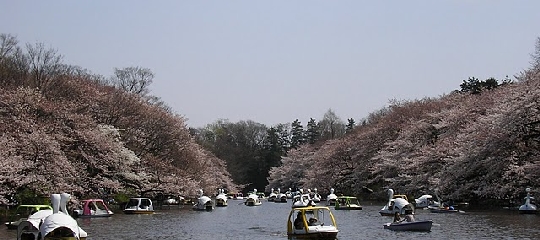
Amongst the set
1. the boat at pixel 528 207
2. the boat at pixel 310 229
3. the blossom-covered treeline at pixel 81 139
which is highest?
the blossom-covered treeline at pixel 81 139

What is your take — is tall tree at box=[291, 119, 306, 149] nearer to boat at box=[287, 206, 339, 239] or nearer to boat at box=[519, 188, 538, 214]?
boat at box=[519, 188, 538, 214]

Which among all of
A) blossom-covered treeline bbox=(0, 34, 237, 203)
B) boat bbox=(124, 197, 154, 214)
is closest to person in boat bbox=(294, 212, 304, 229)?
blossom-covered treeline bbox=(0, 34, 237, 203)

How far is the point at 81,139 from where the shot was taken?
164ft

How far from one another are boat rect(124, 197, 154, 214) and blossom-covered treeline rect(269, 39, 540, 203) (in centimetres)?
2267

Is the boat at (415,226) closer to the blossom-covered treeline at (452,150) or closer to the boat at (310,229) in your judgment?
the boat at (310,229)

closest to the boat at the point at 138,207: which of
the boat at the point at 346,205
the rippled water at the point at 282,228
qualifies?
the rippled water at the point at 282,228

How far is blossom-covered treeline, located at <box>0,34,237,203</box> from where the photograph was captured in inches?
1641

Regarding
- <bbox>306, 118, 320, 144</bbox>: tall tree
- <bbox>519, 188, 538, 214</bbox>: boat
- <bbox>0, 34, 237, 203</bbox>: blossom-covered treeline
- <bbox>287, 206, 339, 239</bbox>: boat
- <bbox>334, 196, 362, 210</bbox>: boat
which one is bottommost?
<bbox>287, 206, 339, 239</bbox>: boat

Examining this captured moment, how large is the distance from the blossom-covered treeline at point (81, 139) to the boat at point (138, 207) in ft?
5.35

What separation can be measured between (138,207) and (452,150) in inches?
1030

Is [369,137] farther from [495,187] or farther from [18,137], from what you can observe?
[18,137]

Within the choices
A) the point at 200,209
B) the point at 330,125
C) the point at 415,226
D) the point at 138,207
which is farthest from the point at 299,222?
the point at 330,125

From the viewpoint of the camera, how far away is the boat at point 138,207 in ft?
168

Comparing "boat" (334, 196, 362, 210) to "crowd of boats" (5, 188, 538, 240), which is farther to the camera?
"boat" (334, 196, 362, 210)
